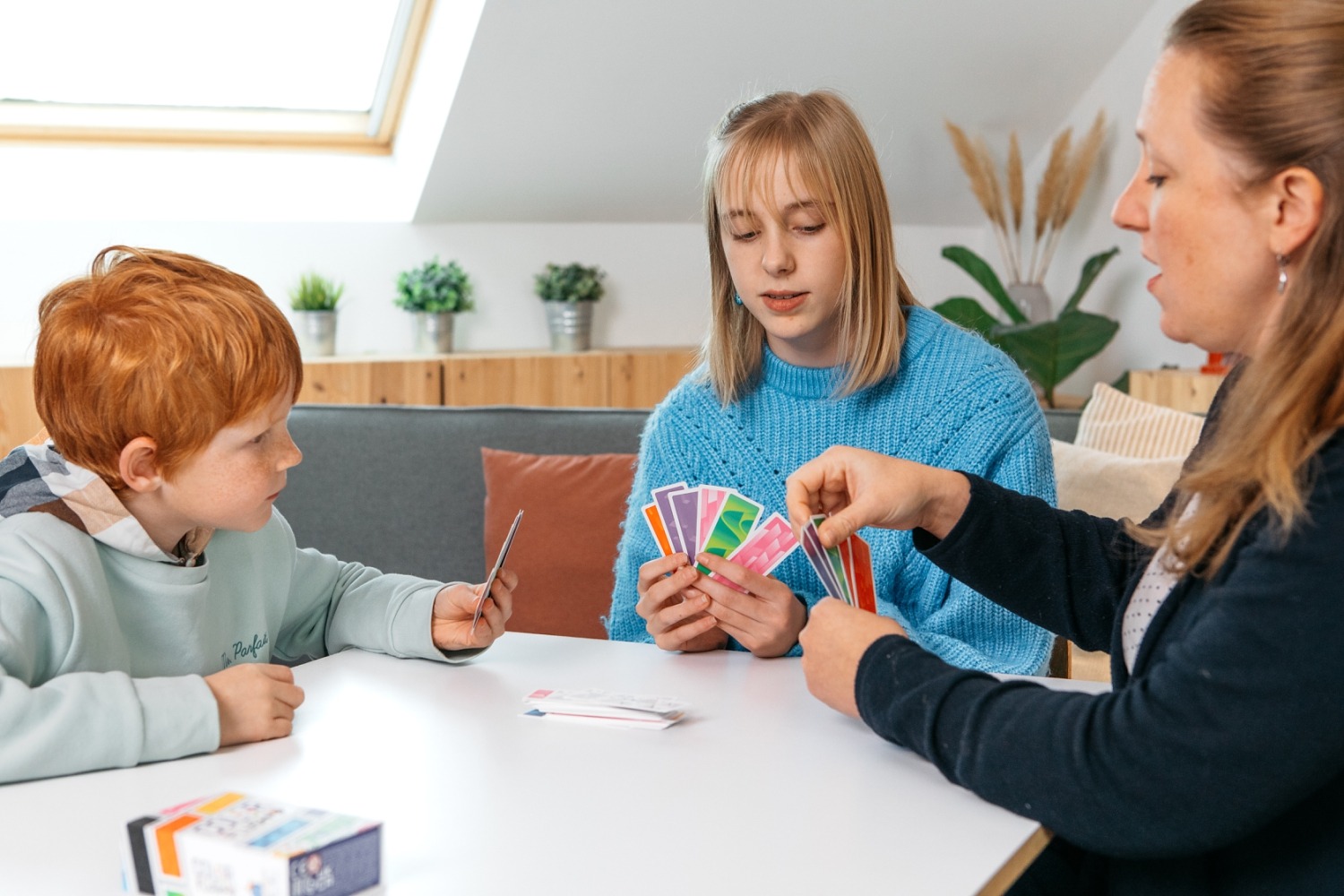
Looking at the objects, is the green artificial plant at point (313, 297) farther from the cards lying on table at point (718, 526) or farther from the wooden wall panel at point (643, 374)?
the cards lying on table at point (718, 526)


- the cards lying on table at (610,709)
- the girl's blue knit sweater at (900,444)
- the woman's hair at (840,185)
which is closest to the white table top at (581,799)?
the cards lying on table at (610,709)

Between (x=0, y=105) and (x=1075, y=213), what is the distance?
14.0 ft

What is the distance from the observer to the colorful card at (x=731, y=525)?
5.62ft

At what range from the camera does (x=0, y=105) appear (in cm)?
430

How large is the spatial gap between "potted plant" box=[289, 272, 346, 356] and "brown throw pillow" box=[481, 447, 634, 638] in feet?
6.19

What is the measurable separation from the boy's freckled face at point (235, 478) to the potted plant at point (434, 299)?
3318 mm

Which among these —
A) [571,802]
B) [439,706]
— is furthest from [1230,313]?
[439,706]

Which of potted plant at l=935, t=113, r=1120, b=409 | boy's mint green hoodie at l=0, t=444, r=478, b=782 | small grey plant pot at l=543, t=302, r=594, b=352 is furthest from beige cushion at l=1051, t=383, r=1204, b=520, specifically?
small grey plant pot at l=543, t=302, r=594, b=352

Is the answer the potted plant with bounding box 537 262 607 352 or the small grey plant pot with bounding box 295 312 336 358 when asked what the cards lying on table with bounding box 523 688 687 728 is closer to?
the small grey plant pot with bounding box 295 312 336 358

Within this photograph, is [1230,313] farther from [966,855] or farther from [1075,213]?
[1075,213]

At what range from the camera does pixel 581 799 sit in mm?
1111

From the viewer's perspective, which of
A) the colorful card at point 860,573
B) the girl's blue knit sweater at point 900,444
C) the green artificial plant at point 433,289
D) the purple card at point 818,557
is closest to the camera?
the purple card at point 818,557

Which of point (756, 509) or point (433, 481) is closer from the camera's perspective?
point (756, 509)

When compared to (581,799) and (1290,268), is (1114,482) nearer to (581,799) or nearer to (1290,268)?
(1290,268)
